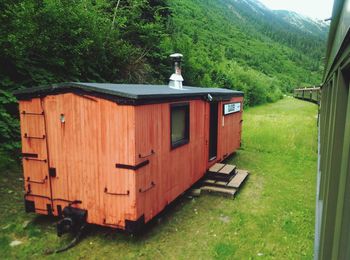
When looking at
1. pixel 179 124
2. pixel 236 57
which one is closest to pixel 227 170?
pixel 179 124

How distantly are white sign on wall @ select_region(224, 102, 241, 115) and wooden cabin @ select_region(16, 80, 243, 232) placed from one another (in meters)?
4.25

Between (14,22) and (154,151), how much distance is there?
235 inches

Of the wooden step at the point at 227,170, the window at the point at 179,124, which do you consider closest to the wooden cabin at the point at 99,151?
the window at the point at 179,124

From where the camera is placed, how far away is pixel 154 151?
230 inches

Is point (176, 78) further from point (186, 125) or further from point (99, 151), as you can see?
point (99, 151)

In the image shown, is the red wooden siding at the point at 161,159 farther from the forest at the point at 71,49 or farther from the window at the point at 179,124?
the forest at the point at 71,49

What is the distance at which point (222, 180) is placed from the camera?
841 centimetres

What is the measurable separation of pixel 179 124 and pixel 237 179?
9.04 feet

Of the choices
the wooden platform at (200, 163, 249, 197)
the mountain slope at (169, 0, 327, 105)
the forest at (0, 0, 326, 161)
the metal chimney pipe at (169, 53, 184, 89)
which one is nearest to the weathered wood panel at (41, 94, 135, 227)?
the forest at (0, 0, 326, 161)

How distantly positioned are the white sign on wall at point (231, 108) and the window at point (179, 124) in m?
3.41

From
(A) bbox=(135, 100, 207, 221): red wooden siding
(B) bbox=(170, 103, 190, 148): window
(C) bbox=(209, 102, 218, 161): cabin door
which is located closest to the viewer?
(A) bbox=(135, 100, 207, 221): red wooden siding

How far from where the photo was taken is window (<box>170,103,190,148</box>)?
266 inches

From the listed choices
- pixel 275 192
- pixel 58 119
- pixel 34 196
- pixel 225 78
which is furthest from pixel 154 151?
pixel 225 78

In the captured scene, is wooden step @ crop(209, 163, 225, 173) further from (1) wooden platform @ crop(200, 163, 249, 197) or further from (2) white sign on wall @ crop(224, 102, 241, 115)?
(2) white sign on wall @ crop(224, 102, 241, 115)
